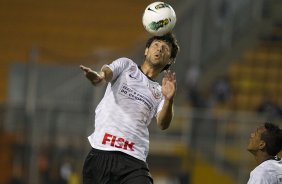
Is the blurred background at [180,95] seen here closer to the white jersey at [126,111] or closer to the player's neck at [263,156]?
the white jersey at [126,111]

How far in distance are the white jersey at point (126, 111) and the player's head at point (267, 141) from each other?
82 centimetres

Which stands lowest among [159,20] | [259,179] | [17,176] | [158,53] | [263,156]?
[17,176]

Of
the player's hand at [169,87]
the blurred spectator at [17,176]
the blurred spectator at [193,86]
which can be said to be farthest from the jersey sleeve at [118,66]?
the blurred spectator at [193,86]

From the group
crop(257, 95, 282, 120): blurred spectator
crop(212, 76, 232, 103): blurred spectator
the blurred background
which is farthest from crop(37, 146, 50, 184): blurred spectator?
crop(212, 76, 232, 103): blurred spectator

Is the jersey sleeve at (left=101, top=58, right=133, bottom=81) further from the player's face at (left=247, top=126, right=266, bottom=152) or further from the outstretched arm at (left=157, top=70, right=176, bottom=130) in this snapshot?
the player's face at (left=247, top=126, right=266, bottom=152)

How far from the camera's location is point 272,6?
18062 millimetres

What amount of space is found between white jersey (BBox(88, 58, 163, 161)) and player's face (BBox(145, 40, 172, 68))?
15 cm

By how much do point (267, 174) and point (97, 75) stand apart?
59.7 inches

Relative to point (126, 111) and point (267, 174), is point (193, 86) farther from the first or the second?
point (267, 174)

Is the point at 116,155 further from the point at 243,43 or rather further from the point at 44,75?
the point at 243,43

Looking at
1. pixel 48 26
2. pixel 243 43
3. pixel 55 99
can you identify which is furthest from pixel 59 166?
pixel 48 26

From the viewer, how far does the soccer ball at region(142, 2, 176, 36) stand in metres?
8.30

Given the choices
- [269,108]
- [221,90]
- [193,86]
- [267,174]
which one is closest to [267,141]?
[267,174]

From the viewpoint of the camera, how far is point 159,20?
8312 millimetres
